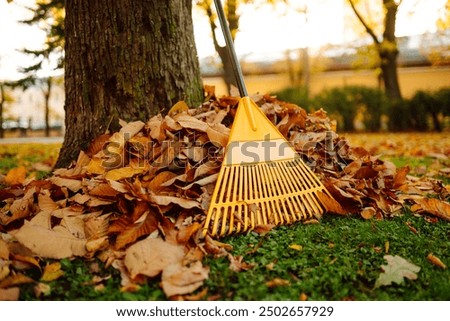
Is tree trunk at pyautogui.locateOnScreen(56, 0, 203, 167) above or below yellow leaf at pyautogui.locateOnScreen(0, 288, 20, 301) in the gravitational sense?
above

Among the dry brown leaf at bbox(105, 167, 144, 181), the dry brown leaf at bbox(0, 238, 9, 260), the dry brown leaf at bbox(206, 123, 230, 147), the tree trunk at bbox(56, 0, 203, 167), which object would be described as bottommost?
the dry brown leaf at bbox(0, 238, 9, 260)

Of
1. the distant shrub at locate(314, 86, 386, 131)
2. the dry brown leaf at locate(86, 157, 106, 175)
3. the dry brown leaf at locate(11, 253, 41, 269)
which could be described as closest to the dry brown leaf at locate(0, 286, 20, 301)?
the dry brown leaf at locate(11, 253, 41, 269)

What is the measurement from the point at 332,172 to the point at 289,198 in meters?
0.43

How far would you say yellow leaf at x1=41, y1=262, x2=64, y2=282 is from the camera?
1515mm

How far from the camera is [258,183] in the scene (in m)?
1.96

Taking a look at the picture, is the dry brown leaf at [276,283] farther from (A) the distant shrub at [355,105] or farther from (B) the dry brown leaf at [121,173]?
(A) the distant shrub at [355,105]

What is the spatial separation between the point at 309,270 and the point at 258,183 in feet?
1.73

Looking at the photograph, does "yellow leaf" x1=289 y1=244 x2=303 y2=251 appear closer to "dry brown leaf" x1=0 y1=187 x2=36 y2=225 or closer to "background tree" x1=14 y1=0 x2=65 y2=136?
"dry brown leaf" x1=0 y1=187 x2=36 y2=225

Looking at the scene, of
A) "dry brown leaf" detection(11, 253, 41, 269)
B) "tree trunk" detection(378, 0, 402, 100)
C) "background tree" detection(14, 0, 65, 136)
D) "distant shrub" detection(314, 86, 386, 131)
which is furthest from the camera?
"tree trunk" detection(378, 0, 402, 100)

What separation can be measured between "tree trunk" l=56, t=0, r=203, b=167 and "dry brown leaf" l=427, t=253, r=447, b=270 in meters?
1.66

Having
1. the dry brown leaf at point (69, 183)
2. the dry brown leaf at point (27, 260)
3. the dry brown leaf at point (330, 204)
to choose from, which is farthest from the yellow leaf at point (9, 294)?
the dry brown leaf at point (330, 204)

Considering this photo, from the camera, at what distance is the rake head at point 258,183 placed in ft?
6.13

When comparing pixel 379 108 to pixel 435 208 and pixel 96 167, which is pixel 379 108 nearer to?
pixel 435 208
